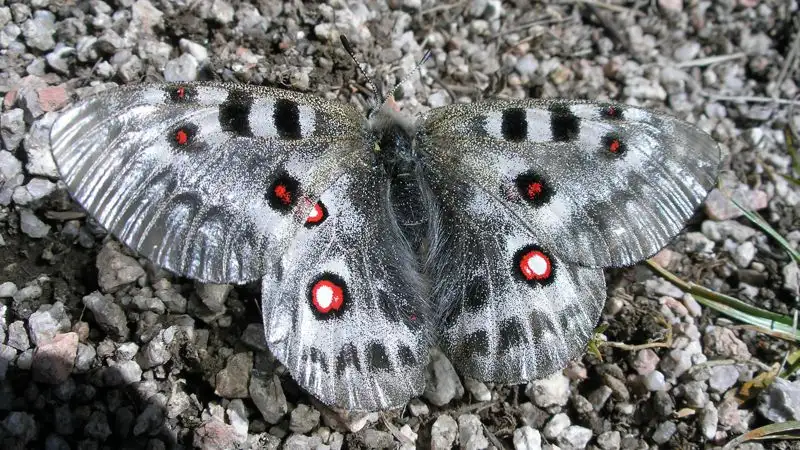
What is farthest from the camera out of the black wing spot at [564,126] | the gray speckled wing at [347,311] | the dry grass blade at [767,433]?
the dry grass blade at [767,433]

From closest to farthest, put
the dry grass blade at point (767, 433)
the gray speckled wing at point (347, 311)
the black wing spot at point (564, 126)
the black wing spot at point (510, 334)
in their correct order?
1. the gray speckled wing at point (347, 311)
2. the black wing spot at point (510, 334)
3. the black wing spot at point (564, 126)
4. the dry grass blade at point (767, 433)

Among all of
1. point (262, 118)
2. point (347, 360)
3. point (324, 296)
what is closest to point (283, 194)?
point (262, 118)

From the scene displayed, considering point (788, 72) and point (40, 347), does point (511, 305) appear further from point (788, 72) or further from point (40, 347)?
point (788, 72)

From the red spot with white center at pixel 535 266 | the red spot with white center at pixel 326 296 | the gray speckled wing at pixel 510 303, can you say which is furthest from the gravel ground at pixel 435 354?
the red spot with white center at pixel 535 266

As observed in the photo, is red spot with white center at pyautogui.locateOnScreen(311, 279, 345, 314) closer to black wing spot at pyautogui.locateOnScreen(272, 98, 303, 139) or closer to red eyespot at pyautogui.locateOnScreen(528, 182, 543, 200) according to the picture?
black wing spot at pyautogui.locateOnScreen(272, 98, 303, 139)

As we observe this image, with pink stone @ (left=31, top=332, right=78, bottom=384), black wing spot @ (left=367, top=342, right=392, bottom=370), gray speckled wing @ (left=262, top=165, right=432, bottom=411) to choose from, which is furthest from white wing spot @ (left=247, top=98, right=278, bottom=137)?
pink stone @ (left=31, top=332, right=78, bottom=384)

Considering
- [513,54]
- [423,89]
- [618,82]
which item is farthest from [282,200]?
[618,82]

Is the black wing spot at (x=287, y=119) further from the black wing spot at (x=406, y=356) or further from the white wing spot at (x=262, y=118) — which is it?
the black wing spot at (x=406, y=356)
